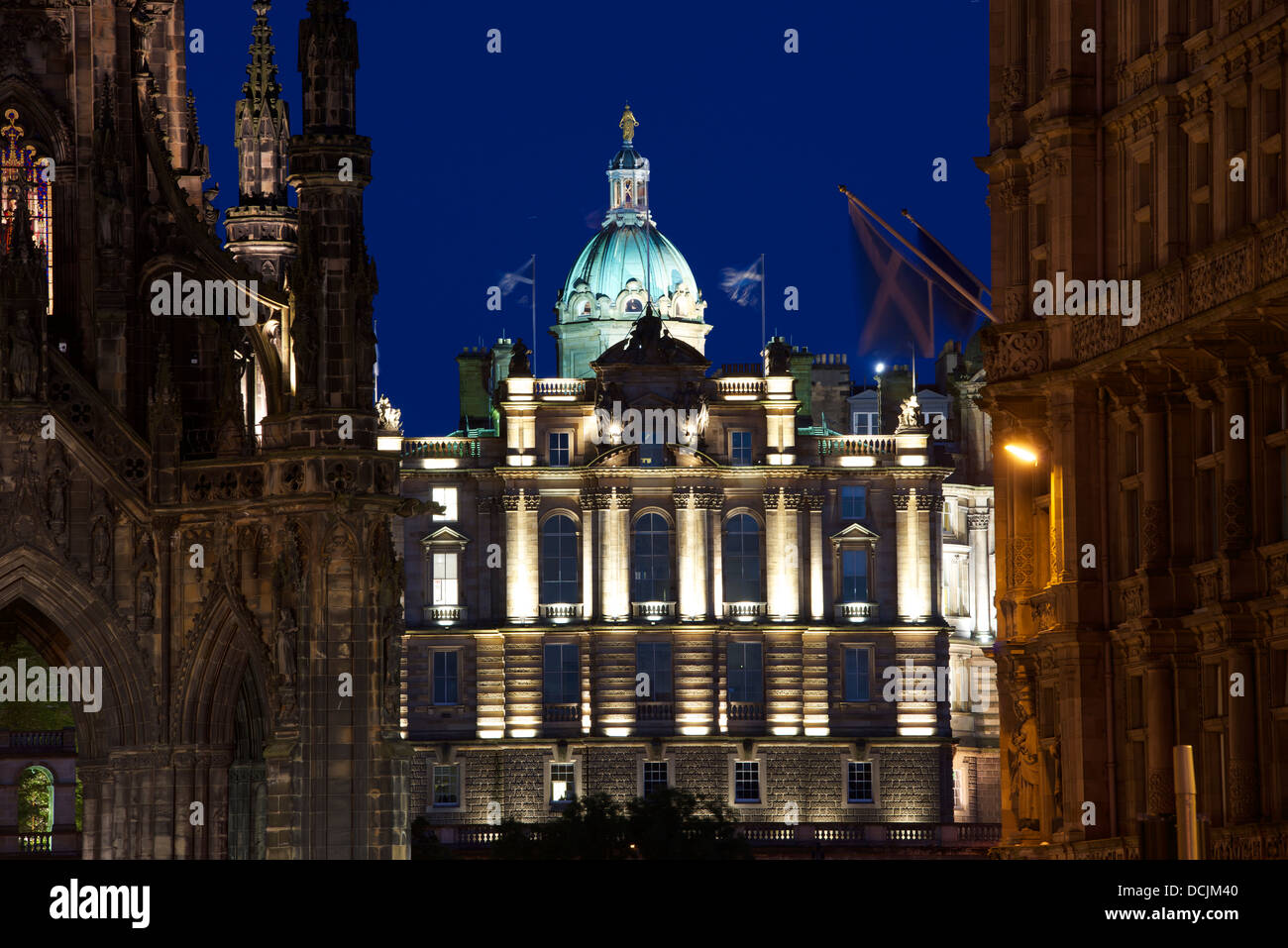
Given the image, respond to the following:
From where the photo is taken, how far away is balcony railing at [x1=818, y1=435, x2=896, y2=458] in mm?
121625

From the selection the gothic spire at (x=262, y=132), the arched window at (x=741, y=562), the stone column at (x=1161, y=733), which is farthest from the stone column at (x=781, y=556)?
the stone column at (x=1161, y=733)

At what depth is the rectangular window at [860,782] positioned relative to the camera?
391 ft

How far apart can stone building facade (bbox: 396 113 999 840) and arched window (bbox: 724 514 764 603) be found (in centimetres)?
8

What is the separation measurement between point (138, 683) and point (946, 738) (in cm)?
7355

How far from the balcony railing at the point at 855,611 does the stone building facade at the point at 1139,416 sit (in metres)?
74.0

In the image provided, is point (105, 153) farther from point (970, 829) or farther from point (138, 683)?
point (970, 829)

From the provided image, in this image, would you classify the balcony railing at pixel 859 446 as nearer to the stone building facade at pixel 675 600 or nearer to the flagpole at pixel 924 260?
the stone building facade at pixel 675 600

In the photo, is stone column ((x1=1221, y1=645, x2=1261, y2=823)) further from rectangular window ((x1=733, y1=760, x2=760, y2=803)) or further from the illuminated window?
the illuminated window

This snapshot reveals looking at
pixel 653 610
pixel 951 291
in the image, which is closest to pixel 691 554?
pixel 653 610

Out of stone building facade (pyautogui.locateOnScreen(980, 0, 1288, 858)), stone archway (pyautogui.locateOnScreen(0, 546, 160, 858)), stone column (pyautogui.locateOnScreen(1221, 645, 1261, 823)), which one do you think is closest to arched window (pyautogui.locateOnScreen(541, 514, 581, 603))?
stone archway (pyautogui.locateOnScreen(0, 546, 160, 858))

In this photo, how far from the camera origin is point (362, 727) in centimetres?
4700

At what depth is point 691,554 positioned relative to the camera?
4712 inches
